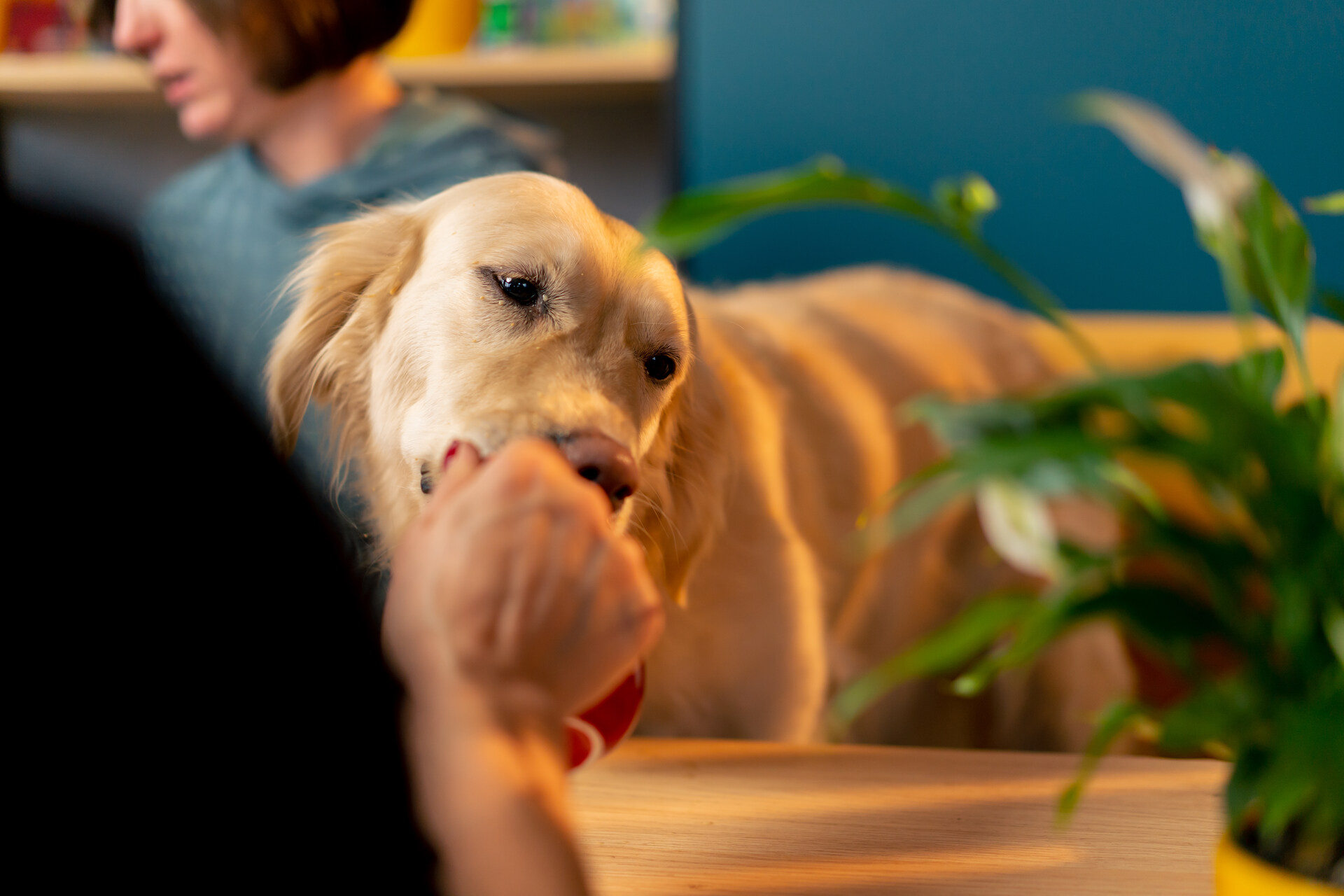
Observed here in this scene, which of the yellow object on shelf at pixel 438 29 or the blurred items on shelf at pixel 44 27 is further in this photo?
the blurred items on shelf at pixel 44 27

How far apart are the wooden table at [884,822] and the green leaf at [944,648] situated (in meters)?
0.23

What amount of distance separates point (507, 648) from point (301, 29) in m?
1.02

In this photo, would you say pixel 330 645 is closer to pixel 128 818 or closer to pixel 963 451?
pixel 128 818

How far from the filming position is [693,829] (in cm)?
65

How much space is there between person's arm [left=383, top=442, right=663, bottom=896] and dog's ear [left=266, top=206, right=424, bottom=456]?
364 mm

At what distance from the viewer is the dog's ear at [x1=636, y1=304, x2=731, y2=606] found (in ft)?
2.65

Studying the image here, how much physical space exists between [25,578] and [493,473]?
20cm

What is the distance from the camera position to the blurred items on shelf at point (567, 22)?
1850 mm

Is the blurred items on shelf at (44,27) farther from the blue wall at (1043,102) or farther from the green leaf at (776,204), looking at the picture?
the green leaf at (776,204)

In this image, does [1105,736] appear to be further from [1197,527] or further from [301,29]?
[301,29]

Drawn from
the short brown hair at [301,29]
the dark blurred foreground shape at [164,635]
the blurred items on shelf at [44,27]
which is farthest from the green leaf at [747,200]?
the blurred items on shelf at [44,27]

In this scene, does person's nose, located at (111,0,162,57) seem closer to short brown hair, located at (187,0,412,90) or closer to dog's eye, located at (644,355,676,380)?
short brown hair, located at (187,0,412,90)

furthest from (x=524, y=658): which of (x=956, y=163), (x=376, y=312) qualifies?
(x=956, y=163)

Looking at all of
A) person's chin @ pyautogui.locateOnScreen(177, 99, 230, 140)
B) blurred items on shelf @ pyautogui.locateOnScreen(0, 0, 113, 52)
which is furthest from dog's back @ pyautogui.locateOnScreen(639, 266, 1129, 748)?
blurred items on shelf @ pyautogui.locateOnScreen(0, 0, 113, 52)
